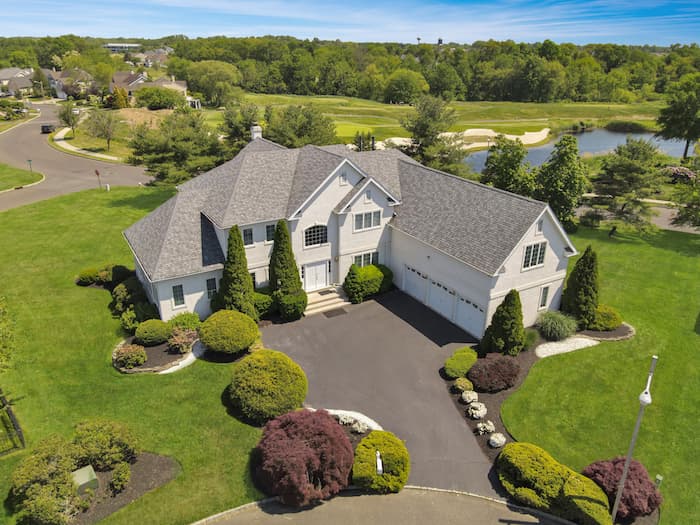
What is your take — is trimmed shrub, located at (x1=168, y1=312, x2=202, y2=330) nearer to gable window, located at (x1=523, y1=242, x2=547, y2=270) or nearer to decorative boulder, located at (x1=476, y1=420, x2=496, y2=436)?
decorative boulder, located at (x1=476, y1=420, x2=496, y2=436)

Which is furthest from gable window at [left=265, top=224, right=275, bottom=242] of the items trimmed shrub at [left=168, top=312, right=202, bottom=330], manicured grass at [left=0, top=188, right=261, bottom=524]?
manicured grass at [left=0, top=188, right=261, bottom=524]

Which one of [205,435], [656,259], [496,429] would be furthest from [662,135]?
[205,435]

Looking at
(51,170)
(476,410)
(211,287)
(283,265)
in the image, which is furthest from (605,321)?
(51,170)

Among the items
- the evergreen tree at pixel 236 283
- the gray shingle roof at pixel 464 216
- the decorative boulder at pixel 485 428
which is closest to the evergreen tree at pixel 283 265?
the evergreen tree at pixel 236 283

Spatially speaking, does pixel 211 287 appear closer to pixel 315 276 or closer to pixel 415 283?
pixel 315 276

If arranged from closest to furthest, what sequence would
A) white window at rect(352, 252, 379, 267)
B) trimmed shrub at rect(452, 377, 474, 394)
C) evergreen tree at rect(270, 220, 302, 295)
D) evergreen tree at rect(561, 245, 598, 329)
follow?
trimmed shrub at rect(452, 377, 474, 394) < evergreen tree at rect(561, 245, 598, 329) < evergreen tree at rect(270, 220, 302, 295) < white window at rect(352, 252, 379, 267)
